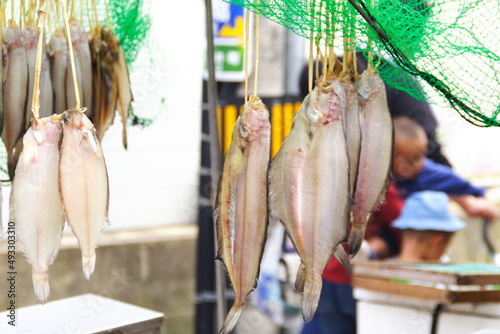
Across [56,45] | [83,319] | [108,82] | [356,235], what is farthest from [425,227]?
[56,45]

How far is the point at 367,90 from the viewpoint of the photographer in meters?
2.19

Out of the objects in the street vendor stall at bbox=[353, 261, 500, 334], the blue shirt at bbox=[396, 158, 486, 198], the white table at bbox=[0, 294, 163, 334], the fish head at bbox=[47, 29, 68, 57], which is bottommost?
the street vendor stall at bbox=[353, 261, 500, 334]

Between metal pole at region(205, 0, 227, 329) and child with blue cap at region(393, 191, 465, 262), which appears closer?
metal pole at region(205, 0, 227, 329)

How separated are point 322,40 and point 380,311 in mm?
1563

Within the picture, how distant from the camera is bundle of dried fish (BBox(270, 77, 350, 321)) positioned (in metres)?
2.02

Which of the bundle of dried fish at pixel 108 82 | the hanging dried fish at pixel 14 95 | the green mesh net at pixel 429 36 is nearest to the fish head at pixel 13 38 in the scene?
the hanging dried fish at pixel 14 95

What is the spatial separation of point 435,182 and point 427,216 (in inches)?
20.4

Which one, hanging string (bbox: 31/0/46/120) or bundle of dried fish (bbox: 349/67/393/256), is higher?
hanging string (bbox: 31/0/46/120)

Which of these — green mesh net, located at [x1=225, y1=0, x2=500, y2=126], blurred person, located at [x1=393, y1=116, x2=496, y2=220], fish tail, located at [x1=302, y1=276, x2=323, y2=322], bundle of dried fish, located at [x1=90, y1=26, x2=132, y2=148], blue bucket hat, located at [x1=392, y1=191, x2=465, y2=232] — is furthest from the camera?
blurred person, located at [x1=393, y1=116, x2=496, y2=220]

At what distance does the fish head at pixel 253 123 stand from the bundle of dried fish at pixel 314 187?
8cm

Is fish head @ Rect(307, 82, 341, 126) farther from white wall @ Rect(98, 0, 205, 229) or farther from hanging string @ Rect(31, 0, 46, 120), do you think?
white wall @ Rect(98, 0, 205, 229)

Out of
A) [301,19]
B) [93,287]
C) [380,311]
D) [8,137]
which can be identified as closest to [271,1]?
[301,19]

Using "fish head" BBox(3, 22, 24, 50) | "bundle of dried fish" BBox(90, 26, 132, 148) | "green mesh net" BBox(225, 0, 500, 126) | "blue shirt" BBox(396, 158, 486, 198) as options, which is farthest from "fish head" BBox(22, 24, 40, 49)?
"blue shirt" BBox(396, 158, 486, 198)

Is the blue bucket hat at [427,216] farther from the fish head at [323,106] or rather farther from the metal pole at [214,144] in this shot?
the fish head at [323,106]
